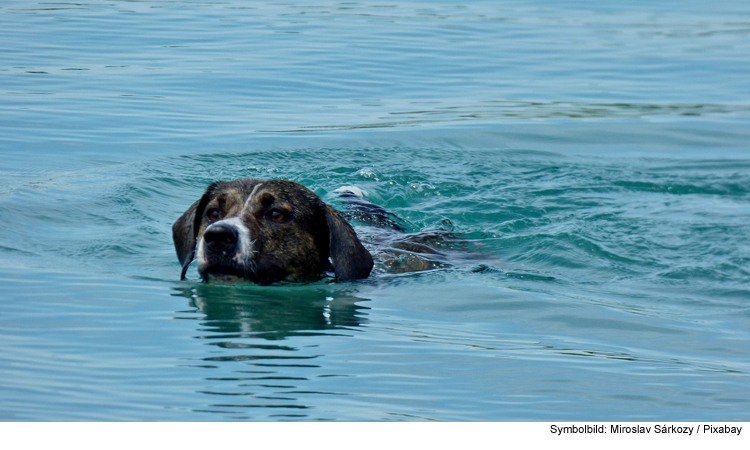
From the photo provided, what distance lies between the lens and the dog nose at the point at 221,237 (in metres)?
6.95

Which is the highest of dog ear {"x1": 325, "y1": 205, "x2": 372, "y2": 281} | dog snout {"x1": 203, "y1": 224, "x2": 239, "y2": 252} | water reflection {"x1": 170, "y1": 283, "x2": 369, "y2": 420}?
dog snout {"x1": 203, "y1": 224, "x2": 239, "y2": 252}

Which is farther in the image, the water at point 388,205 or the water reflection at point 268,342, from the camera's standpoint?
the water at point 388,205

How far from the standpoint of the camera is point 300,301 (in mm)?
7316

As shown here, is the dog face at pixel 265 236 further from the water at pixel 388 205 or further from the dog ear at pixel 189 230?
the water at pixel 388 205

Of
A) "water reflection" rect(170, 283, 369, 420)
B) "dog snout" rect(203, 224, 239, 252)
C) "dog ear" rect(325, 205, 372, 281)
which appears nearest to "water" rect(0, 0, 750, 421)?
"water reflection" rect(170, 283, 369, 420)

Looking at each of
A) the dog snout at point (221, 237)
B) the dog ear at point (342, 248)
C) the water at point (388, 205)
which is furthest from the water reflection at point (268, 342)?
the dog snout at point (221, 237)

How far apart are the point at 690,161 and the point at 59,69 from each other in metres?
8.86

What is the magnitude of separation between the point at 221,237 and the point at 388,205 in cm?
391

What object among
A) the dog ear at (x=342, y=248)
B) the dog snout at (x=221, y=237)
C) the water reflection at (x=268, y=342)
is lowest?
the water reflection at (x=268, y=342)

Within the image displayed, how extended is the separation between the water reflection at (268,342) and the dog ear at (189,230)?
22cm

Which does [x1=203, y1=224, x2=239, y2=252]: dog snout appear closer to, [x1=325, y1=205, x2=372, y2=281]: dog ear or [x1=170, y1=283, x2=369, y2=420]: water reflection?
[x1=170, y1=283, x2=369, y2=420]: water reflection

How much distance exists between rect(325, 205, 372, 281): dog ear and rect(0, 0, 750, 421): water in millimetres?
133

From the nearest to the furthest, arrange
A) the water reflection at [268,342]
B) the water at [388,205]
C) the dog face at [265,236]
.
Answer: the water reflection at [268,342], the water at [388,205], the dog face at [265,236]

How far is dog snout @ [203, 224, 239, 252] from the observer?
695 cm
